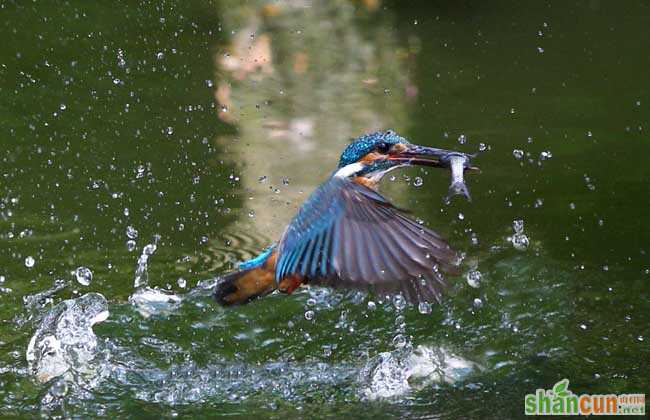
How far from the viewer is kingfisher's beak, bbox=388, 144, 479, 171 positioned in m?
4.67

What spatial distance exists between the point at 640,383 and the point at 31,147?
14.1ft

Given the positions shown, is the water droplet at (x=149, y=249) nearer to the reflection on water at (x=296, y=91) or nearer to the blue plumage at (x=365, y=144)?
the reflection on water at (x=296, y=91)

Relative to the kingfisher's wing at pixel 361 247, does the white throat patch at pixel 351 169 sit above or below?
above

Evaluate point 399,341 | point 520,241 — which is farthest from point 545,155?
point 399,341

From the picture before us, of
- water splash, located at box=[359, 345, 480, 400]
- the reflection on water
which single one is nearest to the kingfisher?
water splash, located at box=[359, 345, 480, 400]

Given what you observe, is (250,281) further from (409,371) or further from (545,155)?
(545,155)

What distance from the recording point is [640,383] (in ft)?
15.6

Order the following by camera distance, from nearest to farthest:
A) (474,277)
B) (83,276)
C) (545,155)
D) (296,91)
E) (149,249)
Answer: (83,276) < (474,277) < (149,249) < (545,155) < (296,91)

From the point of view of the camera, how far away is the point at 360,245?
4.21 metres

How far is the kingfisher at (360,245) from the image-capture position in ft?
13.7

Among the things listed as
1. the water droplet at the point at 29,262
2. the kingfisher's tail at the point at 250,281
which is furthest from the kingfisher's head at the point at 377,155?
the water droplet at the point at 29,262

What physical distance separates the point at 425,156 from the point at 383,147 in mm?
180

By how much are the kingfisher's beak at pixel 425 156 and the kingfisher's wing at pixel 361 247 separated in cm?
38

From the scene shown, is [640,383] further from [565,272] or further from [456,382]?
[565,272]
